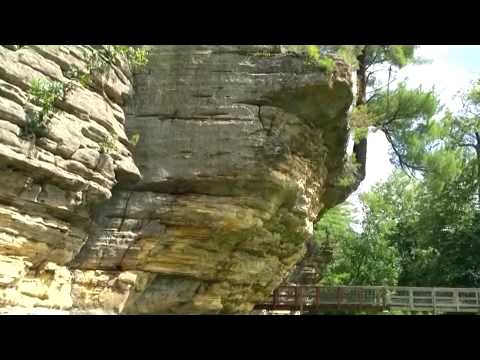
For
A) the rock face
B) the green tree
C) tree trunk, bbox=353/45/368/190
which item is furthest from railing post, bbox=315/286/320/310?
the green tree

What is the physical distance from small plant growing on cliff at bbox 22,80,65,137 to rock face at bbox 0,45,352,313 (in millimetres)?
255

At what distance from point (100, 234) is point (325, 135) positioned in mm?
4778

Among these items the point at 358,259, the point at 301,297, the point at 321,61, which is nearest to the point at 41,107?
the point at 321,61

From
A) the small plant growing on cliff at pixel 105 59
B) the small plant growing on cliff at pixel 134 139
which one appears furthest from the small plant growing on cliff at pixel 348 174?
the small plant growing on cliff at pixel 105 59

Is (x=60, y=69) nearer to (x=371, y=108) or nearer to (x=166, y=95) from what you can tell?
(x=166, y=95)

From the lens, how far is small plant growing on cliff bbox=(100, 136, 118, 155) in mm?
8047

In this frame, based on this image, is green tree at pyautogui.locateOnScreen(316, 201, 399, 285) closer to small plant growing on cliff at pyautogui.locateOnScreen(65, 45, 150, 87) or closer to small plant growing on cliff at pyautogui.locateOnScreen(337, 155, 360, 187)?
small plant growing on cliff at pyautogui.locateOnScreen(337, 155, 360, 187)

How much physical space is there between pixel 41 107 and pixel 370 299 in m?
9.65

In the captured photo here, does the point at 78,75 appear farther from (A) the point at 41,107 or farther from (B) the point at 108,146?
(B) the point at 108,146

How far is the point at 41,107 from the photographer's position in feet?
23.4

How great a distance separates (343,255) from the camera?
18.8 meters

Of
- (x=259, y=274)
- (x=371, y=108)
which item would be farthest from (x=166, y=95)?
(x=371, y=108)

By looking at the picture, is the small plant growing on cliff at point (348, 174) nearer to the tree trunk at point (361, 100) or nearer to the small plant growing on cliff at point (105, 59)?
the tree trunk at point (361, 100)
